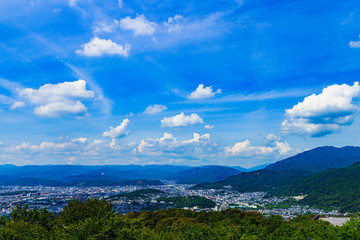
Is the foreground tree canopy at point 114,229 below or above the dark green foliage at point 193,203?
above

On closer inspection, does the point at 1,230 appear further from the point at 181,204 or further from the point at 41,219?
the point at 181,204

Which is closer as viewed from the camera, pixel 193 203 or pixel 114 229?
pixel 114 229

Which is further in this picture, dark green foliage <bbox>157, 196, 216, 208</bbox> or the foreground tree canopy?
dark green foliage <bbox>157, 196, 216, 208</bbox>

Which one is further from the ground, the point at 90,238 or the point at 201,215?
the point at 90,238

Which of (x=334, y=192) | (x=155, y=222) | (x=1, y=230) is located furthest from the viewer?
(x=334, y=192)

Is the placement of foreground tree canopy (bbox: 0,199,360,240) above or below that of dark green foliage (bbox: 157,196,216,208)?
above

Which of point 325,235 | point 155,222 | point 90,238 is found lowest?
point 155,222

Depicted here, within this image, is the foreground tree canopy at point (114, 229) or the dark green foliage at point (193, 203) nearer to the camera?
the foreground tree canopy at point (114, 229)

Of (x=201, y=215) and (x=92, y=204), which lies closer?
(x=92, y=204)

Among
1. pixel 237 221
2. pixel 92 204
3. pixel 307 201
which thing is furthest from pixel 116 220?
pixel 307 201

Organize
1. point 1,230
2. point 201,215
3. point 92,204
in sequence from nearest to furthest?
1. point 1,230
2. point 92,204
3. point 201,215

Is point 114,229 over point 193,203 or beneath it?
over
